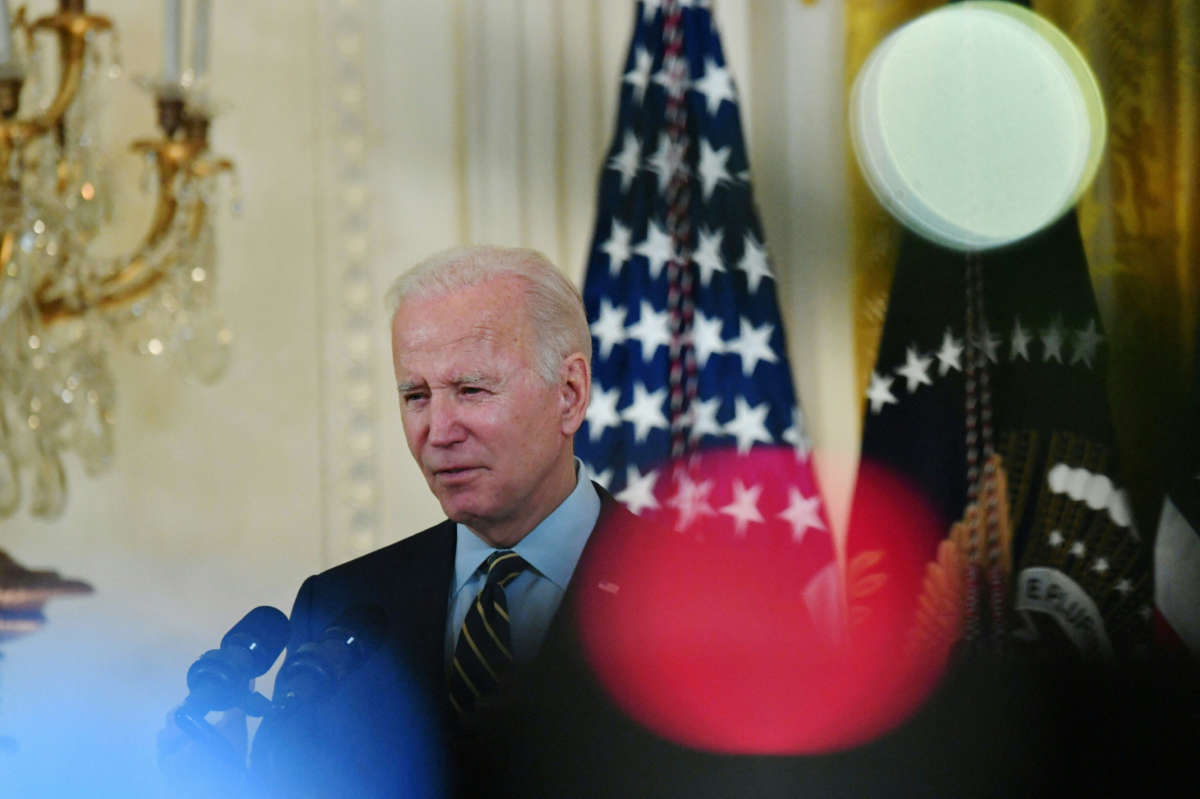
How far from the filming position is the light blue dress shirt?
142cm

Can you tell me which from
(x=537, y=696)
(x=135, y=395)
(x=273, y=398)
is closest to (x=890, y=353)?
(x=273, y=398)

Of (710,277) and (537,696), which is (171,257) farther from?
(537,696)

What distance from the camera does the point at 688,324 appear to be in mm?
4285

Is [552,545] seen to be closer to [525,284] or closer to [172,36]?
[525,284]

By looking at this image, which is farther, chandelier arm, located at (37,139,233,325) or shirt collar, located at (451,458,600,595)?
chandelier arm, located at (37,139,233,325)

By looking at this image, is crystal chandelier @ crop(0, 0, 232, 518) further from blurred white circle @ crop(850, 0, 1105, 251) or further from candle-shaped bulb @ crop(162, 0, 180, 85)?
blurred white circle @ crop(850, 0, 1105, 251)

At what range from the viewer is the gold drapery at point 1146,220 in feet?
12.1

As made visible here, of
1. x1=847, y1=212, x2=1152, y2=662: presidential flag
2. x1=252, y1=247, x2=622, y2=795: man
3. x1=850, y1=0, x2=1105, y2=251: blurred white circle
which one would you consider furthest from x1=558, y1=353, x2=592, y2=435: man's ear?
x1=850, y1=0, x2=1105, y2=251: blurred white circle

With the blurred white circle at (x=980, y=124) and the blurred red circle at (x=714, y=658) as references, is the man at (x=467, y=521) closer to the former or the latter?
the blurred red circle at (x=714, y=658)

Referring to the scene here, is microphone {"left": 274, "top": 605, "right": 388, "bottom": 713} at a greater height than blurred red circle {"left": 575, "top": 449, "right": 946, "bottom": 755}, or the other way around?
microphone {"left": 274, "top": 605, "right": 388, "bottom": 713}

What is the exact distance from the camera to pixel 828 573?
13.5 ft

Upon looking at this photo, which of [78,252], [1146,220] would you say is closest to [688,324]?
[1146,220]

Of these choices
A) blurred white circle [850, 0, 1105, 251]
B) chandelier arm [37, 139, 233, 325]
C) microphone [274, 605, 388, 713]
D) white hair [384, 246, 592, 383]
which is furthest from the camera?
blurred white circle [850, 0, 1105, 251]

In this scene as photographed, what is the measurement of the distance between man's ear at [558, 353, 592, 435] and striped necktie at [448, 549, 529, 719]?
169 millimetres
